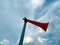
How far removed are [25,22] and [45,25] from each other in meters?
7.56

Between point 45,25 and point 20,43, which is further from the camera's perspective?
point 45,25

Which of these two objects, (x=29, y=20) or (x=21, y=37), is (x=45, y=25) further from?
(x=21, y=37)

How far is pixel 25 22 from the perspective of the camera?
7181 centimetres

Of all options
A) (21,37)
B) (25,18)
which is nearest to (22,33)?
(21,37)

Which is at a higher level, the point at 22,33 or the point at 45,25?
the point at 45,25

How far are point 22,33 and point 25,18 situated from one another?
20.4ft

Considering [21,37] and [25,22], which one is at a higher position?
[25,22]

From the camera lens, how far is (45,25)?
244ft

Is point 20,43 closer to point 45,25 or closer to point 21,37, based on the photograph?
point 21,37

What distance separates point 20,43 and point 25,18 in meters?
10.2

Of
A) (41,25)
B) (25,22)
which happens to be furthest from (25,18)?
(41,25)

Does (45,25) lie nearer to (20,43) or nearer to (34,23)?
(34,23)

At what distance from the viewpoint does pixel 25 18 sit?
237 ft

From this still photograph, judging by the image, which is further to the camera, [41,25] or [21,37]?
[41,25]
